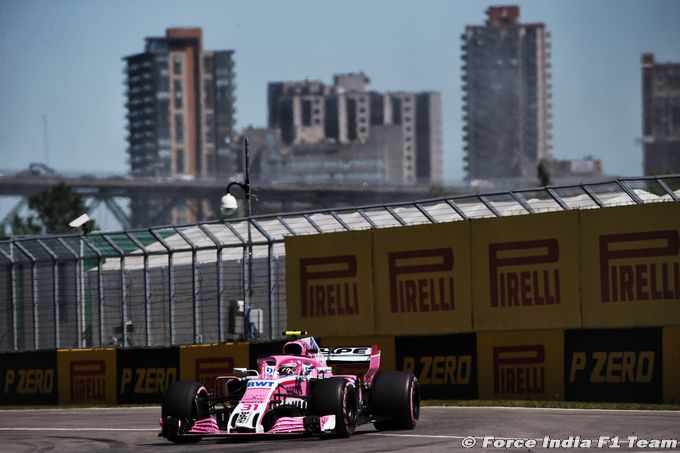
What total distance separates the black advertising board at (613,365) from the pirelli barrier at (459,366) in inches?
0.6

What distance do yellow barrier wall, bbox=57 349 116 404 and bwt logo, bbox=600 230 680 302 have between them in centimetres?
1141

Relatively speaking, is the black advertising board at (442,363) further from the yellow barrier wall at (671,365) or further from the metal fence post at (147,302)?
the metal fence post at (147,302)

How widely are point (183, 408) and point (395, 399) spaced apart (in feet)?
9.06

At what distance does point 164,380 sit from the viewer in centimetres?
2841

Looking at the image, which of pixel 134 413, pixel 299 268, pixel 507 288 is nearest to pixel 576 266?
pixel 507 288

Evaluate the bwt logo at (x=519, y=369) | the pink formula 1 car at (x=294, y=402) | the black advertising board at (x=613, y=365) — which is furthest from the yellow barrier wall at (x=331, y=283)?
the pink formula 1 car at (x=294, y=402)

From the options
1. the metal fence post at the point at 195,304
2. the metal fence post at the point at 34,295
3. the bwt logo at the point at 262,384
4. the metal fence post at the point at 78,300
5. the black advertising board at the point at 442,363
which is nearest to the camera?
the bwt logo at the point at 262,384

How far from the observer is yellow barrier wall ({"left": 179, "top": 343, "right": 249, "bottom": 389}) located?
27.3 meters

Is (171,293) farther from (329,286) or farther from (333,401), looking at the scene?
(333,401)

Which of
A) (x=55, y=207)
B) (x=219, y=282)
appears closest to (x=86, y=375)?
(x=219, y=282)

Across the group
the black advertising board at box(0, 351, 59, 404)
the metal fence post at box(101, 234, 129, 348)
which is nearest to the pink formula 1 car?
the metal fence post at box(101, 234, 129, 348)

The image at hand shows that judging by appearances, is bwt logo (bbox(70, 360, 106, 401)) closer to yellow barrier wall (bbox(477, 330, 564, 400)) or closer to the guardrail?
the guardrail

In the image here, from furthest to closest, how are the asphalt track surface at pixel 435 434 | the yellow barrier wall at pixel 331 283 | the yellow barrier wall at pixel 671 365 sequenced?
the yellow barrier wall at pixel 331 283, the yellow barrier wall at pixel 671 365, the asphalt track surface at pixel 435 434

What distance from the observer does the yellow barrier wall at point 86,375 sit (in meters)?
29.3
